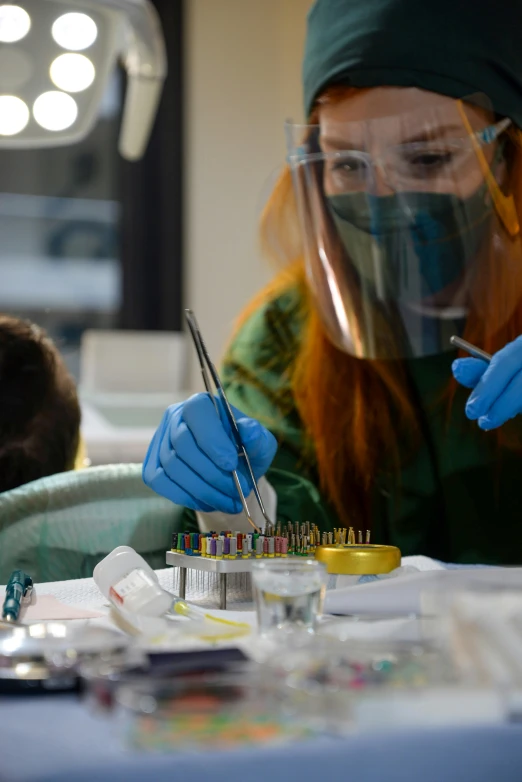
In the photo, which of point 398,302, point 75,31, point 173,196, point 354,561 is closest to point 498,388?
point 398,302

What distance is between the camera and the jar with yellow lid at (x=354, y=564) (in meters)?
0.72

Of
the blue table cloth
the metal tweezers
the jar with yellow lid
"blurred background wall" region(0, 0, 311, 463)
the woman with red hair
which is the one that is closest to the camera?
the blue table cloth

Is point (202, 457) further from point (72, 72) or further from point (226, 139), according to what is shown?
point (226, 139)

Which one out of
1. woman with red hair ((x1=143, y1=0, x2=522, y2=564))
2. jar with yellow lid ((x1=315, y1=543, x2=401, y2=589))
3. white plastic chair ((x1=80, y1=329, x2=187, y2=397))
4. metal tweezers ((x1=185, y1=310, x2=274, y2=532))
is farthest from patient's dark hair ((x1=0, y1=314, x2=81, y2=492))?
white plastic chair ((x1=80, y1=329, x2=187, y2=397))

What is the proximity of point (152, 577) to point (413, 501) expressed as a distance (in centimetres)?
67

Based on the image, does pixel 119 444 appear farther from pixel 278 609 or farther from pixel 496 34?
pixel 278 609

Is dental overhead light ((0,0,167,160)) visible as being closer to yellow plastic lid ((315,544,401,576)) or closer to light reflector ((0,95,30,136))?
light reflector ((0,95,30,136))

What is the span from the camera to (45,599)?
0.73 metres

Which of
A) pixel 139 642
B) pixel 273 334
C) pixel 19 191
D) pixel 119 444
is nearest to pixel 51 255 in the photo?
pixel 19 191

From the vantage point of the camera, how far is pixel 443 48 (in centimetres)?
111

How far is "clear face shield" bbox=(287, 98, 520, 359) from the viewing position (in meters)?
1.06

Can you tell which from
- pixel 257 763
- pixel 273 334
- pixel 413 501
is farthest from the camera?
pixel 273 334

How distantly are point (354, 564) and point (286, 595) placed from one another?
0.54 ft

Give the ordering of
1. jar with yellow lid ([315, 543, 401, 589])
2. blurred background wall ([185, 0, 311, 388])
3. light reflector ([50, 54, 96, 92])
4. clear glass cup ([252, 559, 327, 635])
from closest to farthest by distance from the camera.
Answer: clear glass cup ([252, 559, 327, 635]) < jar with yellow lid ([315, 543, 401, 589]) < light reflector ([50, 54, 96, 92]) < blurred background wall ([185, 0, 311, 388])
